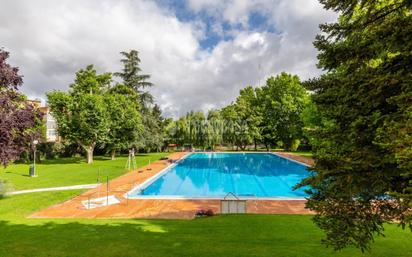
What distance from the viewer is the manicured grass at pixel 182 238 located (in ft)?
20.6

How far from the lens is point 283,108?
50.7 m

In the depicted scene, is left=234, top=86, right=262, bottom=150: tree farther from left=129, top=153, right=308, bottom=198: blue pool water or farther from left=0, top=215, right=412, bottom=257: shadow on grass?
left=0, top=215, right=412, bottom=257: shadow on grass

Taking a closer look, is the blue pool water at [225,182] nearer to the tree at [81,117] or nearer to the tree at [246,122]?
the tree at [81,117]

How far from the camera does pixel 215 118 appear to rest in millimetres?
50219

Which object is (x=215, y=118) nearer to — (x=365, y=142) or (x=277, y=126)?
(x=277, y=126)

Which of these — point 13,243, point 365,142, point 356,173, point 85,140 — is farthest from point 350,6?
point 85,140

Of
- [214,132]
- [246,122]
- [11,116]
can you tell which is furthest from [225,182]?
[246,122]

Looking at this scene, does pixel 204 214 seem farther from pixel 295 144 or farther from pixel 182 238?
pixel 295 144

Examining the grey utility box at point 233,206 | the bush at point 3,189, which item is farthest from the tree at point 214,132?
the grey utility box at point 233,206

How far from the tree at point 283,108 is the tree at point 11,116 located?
40.5 m

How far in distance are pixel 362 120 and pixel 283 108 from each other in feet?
161

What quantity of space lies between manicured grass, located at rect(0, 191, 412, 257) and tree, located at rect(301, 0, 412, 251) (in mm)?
2592

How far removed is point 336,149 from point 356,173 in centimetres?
51

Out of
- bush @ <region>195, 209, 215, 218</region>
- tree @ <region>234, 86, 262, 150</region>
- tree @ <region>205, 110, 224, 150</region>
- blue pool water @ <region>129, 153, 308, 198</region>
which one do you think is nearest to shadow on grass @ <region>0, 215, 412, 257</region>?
bush @ <region>195, 209, 215, 218</region>
